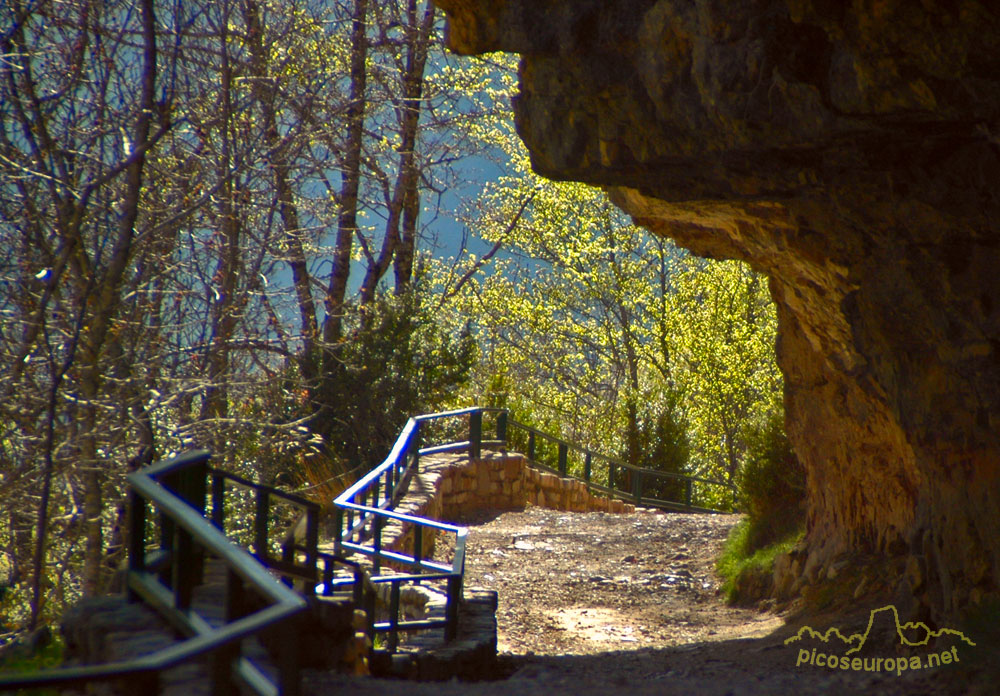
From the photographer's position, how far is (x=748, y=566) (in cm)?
970

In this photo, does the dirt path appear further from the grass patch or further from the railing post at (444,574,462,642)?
the railing post at (444,574,462,642)

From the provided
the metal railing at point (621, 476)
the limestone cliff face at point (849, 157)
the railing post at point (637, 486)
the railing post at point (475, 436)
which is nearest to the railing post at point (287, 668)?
the limestone cliff face at point (849, 157)

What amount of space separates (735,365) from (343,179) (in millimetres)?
9239

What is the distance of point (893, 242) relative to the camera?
573 centimetres

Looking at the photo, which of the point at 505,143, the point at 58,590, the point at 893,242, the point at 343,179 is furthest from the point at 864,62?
the point at 505,143

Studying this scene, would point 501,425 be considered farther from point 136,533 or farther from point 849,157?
point 136,533

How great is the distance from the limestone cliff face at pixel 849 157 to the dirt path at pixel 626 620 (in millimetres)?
1188

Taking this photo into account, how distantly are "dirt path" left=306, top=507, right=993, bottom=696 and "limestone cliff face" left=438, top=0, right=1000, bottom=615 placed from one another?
3.90 ft

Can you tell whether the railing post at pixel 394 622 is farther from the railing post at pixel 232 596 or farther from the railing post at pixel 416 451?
the railing post at pixel 416 451

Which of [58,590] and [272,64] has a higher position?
[272,64]

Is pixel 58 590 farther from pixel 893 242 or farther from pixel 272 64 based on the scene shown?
pixel 272 64

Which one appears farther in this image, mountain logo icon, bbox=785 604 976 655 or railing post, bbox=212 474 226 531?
mountain logo icon, bbox=785 604 976 655

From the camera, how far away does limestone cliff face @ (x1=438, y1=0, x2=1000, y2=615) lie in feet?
15.3

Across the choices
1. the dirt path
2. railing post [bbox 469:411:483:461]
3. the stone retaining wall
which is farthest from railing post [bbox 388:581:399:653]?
railing post [bbox 469:411:483:461]
